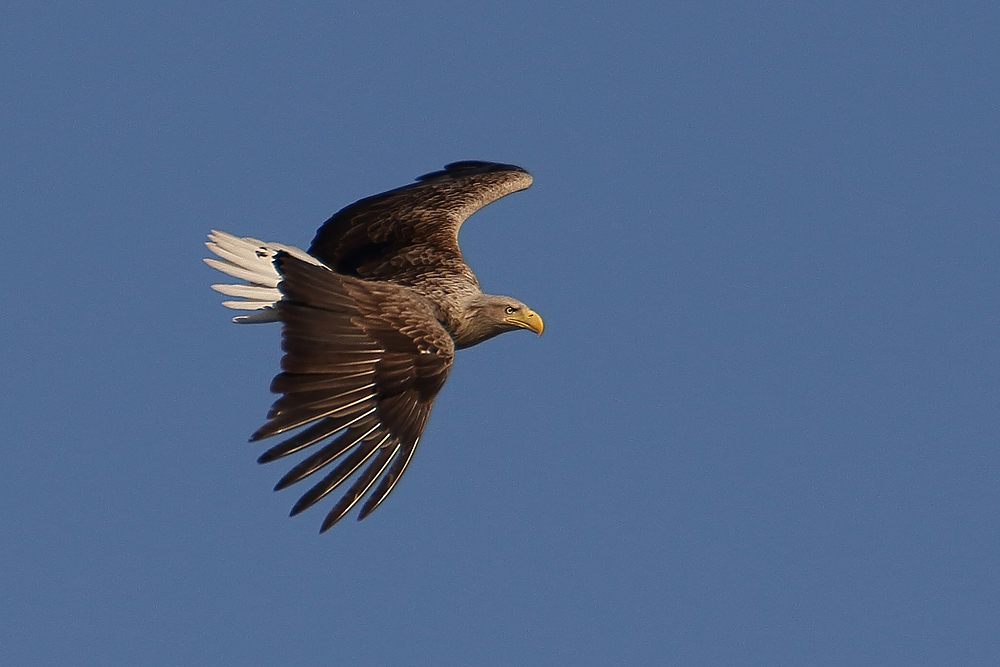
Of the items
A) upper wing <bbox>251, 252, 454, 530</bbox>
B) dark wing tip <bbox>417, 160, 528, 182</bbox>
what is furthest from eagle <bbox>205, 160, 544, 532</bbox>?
dark wing tip <bbox>417, 160, 528, 182</bbox>

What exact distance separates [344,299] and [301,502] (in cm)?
182

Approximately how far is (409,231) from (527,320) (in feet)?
6.26

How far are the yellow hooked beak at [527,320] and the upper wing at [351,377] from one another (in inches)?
54.2

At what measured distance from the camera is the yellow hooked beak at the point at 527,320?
39.2ft

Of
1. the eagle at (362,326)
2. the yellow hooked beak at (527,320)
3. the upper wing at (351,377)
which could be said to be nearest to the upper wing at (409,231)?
the eagle at (362,326)

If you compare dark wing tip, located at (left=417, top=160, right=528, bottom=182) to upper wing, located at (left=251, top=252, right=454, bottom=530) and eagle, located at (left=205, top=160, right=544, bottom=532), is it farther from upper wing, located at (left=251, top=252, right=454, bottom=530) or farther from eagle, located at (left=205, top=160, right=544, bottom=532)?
upper wing, located at (left=251, top=252, right=454, bottom=530)

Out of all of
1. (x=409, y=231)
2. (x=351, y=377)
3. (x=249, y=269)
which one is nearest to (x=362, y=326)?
(x=351, y=377)

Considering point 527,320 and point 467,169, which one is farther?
point 467,169

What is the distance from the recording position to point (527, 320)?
11945mm

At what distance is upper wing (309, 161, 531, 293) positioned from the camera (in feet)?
41.3

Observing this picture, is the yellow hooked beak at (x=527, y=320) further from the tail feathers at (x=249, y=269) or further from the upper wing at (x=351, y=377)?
the tail feathers at (x=249, y=269)

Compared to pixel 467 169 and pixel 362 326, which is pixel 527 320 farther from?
pixel 467 169

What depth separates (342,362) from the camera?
9.79 metres

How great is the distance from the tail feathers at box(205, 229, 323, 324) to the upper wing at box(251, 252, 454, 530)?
4.87 feet
